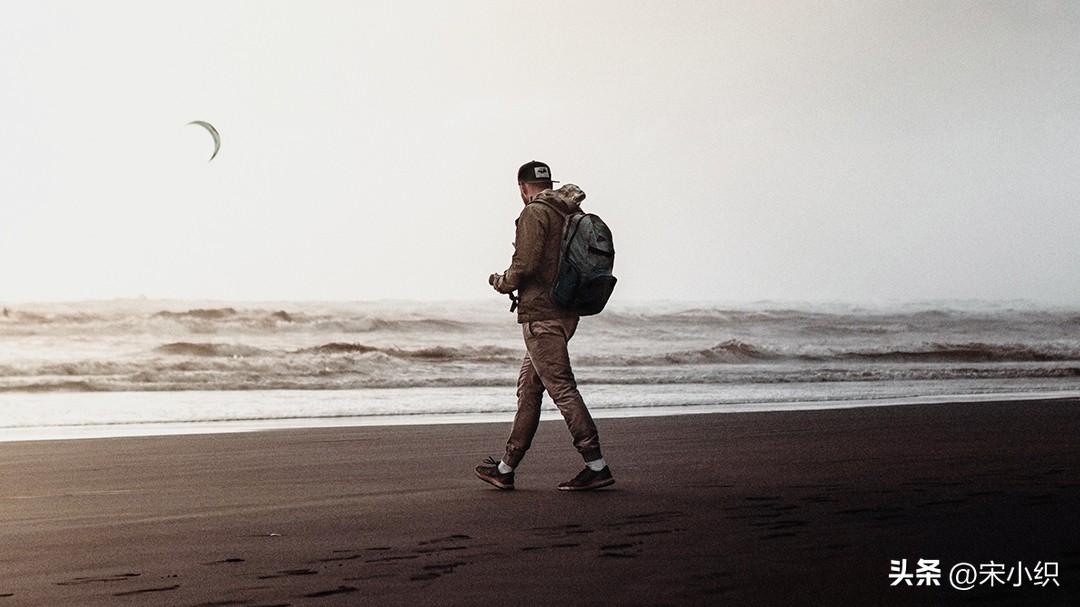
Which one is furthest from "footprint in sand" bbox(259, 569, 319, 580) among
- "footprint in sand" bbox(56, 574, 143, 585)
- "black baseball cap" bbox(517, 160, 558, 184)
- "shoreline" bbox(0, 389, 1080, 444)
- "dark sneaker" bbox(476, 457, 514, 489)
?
"shoreline" bbox(0, 389, 1080, 444)

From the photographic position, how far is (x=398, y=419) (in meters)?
10.5

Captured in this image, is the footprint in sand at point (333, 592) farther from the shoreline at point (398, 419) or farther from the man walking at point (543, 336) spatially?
the shoreline at point (398, 419)

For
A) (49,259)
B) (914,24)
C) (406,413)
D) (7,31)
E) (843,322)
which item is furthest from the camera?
(843,322)

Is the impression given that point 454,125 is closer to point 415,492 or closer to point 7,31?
point 7,31

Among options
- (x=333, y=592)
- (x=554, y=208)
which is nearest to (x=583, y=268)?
(x=554, y=208)

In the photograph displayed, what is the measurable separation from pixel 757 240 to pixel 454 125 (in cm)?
556

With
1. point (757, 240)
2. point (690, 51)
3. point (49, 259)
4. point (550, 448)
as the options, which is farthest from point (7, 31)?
point (550, 448)

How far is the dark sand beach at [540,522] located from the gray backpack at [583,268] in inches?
34.0

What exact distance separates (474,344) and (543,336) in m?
17.7

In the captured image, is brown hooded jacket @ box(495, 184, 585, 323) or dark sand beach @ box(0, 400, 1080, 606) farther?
brown hooded jacket @ box(495, 184, 585, 323)

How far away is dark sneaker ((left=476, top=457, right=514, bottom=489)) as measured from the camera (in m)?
5.35

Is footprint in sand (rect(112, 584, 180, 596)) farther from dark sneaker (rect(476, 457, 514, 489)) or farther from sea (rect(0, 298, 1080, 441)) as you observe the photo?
sea (rect(0, 298, 1080, 441))

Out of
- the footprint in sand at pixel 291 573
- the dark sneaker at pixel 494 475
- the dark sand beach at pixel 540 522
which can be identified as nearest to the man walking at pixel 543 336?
the dark sneaker at pixel 494 475

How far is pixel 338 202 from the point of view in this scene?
65.3 feet
